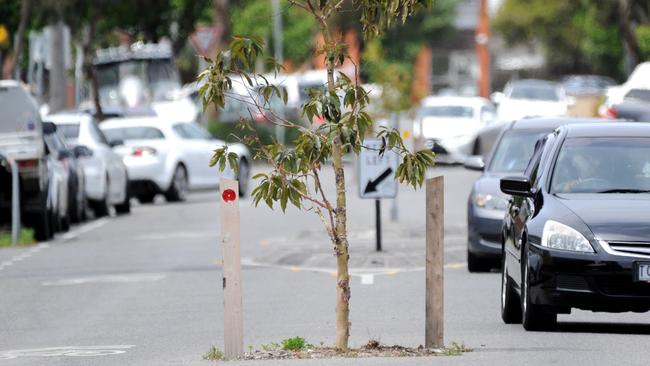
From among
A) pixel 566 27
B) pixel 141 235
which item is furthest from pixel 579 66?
pixel 141 235

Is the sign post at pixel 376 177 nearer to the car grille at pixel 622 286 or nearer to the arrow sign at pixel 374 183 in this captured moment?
the arrow sign at pixel 374 183

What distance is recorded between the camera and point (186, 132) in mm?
36594

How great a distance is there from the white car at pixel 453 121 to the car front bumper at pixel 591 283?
31858 millimetres

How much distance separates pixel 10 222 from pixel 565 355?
616 inches

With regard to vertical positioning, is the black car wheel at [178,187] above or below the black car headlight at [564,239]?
below

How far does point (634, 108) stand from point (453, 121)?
1407 centimetres

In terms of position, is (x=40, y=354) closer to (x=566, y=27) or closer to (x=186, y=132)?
(x=186, y=132)

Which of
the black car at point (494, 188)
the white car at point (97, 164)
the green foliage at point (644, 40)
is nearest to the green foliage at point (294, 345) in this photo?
the black car at point (494, 188)

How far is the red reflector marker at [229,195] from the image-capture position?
1131 cm

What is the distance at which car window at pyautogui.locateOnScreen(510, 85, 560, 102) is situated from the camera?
54.8 metres

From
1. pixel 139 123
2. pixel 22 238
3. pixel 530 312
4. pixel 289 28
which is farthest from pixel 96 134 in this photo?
pixel 289 28

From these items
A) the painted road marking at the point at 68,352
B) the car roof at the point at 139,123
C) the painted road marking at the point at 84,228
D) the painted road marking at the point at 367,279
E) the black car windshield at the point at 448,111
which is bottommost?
the painted road marking at the point at 84,228

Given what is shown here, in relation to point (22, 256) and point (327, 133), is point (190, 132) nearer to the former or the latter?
point (22, 256)

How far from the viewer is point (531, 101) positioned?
176ft
